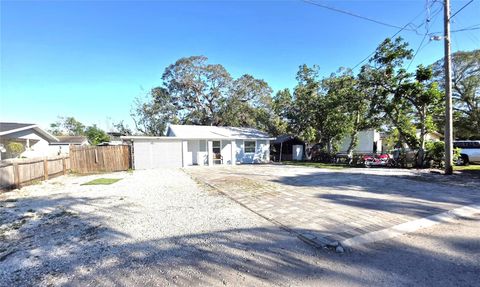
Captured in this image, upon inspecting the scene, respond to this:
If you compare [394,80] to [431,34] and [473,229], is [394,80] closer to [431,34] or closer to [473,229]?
[431,34]

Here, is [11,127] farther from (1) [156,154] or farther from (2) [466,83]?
(2) [466,83]

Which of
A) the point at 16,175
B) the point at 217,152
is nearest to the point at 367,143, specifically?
the point at 217,152

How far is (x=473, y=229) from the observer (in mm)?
4449

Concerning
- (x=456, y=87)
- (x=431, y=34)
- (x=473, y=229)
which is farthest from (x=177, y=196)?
(x=456, y=87)

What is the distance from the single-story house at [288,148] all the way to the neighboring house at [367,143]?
19.0 feet

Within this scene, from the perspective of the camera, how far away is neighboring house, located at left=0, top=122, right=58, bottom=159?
47.4 feet

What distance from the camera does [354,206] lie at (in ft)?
19.9

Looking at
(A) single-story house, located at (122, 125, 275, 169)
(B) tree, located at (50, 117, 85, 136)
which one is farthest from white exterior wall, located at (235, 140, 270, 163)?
(B) tree, located at (50, 117, 85, 136)

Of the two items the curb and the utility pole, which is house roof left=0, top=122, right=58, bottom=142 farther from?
the utility pole

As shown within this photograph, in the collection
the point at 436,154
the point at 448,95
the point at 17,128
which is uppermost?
the point at 448,95

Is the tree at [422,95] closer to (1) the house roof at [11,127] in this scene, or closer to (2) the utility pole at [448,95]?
(2) the utility pole at [448,95]

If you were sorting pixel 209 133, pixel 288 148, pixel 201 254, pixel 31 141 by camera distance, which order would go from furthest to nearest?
pixel 288 148, pixel 209 133, pixel 31 141, pixel 201 254

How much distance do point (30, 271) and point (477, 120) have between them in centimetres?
3316

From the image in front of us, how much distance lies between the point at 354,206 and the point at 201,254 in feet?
14.0
